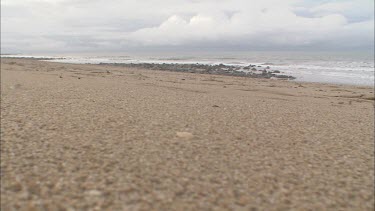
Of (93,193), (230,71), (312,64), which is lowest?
(93,193)

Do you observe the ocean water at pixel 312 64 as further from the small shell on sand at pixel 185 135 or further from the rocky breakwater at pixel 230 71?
the small shell on sand at pixel 185 135

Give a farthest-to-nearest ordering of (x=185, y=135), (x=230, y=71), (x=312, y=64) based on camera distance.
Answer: (x=312, y=64) → (x=230, y=71) → (x=185, y=135)

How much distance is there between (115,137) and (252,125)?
7.13 feet

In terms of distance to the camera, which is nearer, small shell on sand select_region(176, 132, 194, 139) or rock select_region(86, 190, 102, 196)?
rock select_region(86, 190, 102, 196)

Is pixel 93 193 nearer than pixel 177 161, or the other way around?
pixel 93 193

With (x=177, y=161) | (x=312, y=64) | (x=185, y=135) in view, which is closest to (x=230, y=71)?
(x=312, y=64)

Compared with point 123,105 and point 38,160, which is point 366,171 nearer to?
point 38,160

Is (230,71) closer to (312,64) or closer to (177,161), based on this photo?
(312,64)

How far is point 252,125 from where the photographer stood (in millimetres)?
5004

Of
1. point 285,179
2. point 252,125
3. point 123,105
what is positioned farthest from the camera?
point 123,105

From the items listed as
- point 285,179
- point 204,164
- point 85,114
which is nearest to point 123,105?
point 85,114

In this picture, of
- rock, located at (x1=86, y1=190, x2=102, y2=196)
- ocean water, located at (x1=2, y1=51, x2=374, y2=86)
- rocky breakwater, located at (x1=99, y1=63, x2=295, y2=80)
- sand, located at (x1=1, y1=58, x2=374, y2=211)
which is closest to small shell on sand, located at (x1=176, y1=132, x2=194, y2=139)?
sand, located at (x1=1, y1=58, x2=374, y2=211)

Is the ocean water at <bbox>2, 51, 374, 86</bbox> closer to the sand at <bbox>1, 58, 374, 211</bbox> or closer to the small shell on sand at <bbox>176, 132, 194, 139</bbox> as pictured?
the sand at <bbox>1, 58, 374, 211</bbox>

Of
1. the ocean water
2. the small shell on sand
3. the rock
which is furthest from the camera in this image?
the ocean water
